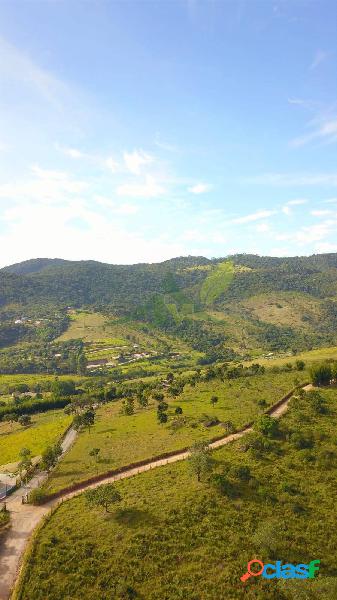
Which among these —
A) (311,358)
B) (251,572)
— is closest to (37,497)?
(251,572)

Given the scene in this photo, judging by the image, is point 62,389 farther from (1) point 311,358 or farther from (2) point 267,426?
(2) point 267,426

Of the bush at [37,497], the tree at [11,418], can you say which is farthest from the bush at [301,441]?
the tree at [11,418]

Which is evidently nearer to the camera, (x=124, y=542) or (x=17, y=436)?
(x=124, y=542)

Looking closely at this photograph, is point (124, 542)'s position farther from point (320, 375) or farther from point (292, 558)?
point (320, 375)

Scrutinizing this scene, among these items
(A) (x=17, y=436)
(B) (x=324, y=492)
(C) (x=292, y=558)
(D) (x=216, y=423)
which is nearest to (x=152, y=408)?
(D) (x=216, y=423)

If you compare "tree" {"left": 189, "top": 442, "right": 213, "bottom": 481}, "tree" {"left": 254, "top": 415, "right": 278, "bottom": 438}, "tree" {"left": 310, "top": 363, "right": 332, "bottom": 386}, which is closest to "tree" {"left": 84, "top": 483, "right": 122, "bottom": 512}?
"tree" {"left": 189, "top": 442, "right": 213, "bottom": 481}

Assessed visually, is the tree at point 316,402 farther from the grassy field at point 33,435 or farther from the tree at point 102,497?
the grassy field at point 33,435
